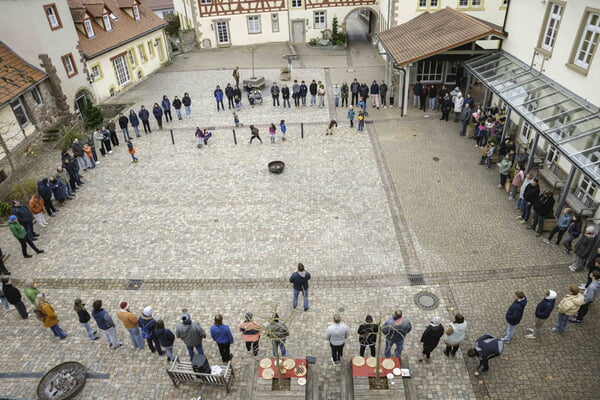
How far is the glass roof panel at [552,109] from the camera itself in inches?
448

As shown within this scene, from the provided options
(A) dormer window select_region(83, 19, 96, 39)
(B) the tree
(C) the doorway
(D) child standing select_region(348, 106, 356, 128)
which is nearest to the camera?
(D) child standing select_region(348, 106, 356, 128)

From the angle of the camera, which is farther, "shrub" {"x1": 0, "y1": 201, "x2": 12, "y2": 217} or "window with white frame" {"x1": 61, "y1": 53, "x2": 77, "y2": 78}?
"window with white frame" {"x1": 61, "y1": 53, "x2": 77, "y2": 78}

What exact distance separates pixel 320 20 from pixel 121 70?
711 inches

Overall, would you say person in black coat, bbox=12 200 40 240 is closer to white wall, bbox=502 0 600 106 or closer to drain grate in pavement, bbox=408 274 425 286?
drain grate in pavement, bbox=408 274 425 286

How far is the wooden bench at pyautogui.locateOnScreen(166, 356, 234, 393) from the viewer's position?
8.02 m

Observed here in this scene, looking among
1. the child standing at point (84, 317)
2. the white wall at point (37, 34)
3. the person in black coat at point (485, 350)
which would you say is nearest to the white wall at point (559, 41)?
the person in black coat at point (485, 350)

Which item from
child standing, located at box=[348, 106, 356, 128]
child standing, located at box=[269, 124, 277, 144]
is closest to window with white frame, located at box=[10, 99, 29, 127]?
child standing, located at box=[269, 124, 277, 144]

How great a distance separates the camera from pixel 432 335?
8.05 metres

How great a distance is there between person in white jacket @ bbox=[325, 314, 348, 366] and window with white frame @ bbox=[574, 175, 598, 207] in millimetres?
9175

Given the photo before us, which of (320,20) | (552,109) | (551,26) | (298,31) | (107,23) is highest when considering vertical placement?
(551,26)

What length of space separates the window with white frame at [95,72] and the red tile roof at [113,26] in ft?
2.91

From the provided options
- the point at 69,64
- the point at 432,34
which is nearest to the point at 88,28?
the point at 69,64

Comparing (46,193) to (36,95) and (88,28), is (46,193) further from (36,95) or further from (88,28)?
(88,28)

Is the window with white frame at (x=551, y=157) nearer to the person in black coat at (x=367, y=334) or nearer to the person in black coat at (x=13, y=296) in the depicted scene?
the person in black coat at (x=367, y=334)
